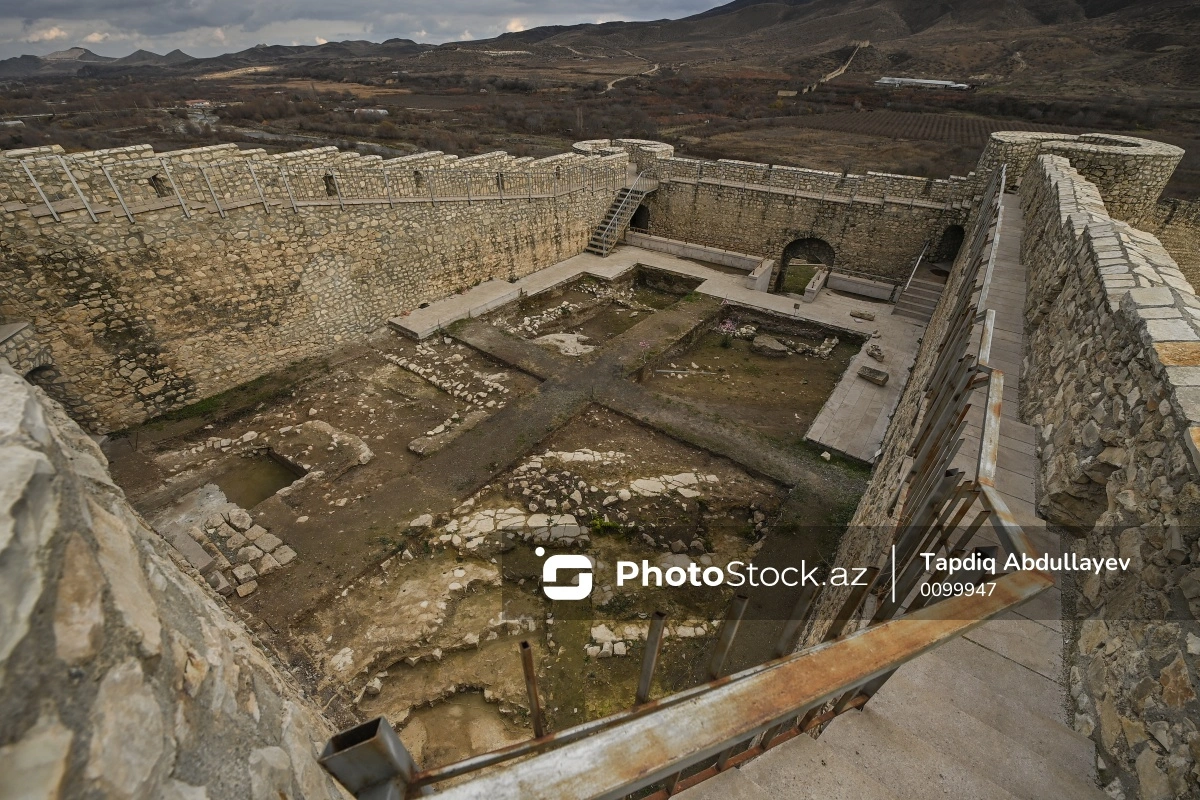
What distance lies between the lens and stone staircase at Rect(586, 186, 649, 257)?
16219mm

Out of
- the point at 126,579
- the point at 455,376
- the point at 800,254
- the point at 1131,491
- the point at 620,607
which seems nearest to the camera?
the point at 126,579

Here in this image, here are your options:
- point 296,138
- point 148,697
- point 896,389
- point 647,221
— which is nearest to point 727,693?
point 148,697

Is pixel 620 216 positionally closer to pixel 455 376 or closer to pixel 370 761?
pixel 455 376

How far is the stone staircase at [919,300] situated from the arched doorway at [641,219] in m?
8.43

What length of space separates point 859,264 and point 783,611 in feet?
40.8

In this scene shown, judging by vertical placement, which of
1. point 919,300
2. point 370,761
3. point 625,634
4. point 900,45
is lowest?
point 625,634

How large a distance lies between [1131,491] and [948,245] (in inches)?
580

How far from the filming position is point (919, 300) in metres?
13.2

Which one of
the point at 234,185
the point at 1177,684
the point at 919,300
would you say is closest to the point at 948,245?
the point at 919,300

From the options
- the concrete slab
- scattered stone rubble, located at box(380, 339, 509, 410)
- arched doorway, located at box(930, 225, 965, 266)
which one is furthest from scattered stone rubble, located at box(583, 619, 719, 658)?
arched doorway, located at box(930, 225, 965, 266)

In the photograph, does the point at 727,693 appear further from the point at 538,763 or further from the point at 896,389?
the point at 896,389

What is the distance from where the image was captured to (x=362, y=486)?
25.5 feet

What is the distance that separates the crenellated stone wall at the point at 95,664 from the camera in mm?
830

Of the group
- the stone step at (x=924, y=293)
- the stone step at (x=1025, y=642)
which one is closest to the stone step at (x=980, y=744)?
the stone step at (x=1025, y=642)
